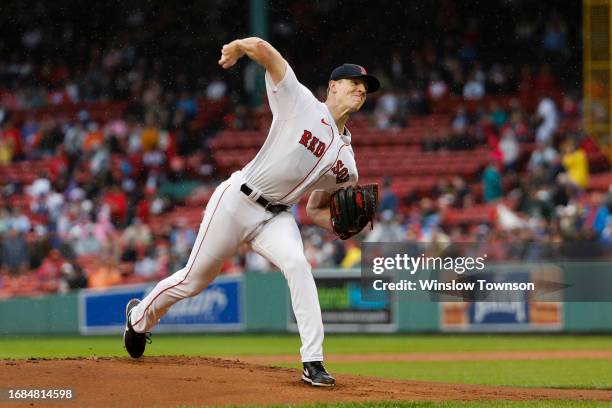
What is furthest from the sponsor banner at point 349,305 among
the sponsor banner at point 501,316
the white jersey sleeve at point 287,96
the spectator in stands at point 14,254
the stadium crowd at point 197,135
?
the white jersey sleeve at point 287,96

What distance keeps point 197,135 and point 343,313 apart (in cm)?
766

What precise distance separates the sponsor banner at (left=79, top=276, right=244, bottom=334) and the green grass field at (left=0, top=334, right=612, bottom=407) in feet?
0.82

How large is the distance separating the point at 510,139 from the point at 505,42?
14.3 ft

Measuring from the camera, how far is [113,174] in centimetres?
2014

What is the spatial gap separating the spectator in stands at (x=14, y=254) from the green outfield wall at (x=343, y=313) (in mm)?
1439

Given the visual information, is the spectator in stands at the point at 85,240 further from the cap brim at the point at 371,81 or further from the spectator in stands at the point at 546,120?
the cap brim at the point at 371,81

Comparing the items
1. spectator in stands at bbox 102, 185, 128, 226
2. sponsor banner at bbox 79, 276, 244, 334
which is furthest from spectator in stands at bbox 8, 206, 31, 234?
sponsor banner at bbox 79, 276, 244, 334

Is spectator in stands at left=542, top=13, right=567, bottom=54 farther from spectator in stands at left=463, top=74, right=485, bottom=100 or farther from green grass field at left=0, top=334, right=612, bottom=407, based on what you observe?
green grass field at left=0, top=334, right=612, bottom=407

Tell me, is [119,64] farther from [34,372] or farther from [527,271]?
[34,372]

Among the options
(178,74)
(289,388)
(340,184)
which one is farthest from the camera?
(178,74)

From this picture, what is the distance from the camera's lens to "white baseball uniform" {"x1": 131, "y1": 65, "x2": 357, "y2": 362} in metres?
6.29

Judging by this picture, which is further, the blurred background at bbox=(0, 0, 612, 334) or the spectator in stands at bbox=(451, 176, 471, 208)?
the spectator in stands at bbox=(451, 176, 471, 208)

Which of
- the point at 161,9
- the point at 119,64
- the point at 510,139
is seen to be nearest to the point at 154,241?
the point at 510,139

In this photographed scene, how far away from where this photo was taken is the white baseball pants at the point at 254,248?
6293 millimetres
